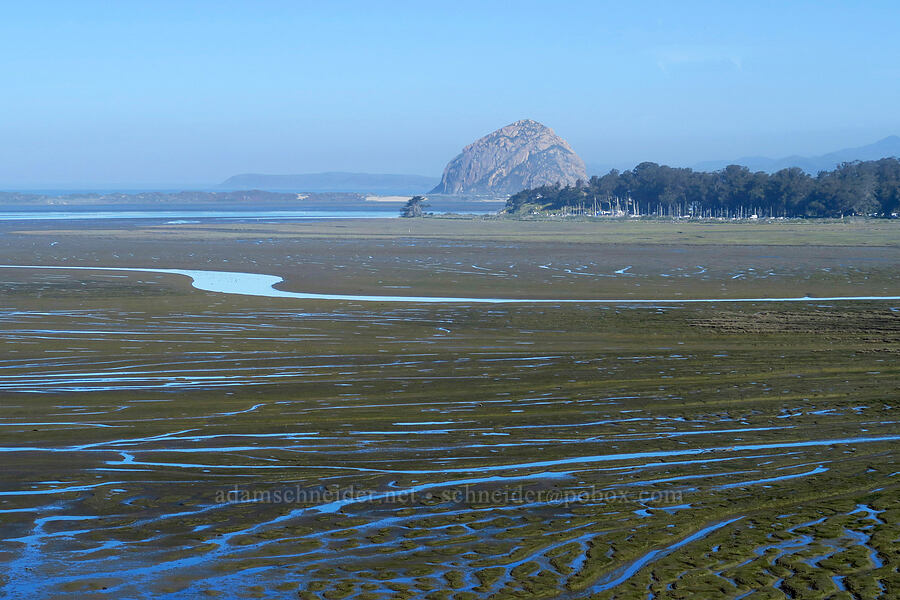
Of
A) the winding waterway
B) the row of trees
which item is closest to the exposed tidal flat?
the winding waterway

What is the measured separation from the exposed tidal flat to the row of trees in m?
100

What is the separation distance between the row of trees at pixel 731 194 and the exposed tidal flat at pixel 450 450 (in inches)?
3950

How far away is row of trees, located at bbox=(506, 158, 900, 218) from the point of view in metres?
121

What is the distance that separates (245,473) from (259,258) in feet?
132

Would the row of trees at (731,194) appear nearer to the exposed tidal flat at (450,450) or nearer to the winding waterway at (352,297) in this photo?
the winding waterway at (352,297)

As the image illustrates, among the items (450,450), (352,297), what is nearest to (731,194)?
(352,297)

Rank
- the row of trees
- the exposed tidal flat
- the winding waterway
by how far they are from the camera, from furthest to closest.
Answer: the row of trees, the winding waterway, the exposed tidal flat

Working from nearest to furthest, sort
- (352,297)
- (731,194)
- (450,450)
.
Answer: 1. (450,450)
2. (352,297)
3. (731,194)

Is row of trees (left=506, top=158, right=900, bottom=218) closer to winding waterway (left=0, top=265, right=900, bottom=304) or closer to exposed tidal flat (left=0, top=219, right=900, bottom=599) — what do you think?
winding waterway (left=0, top=265, right=900, bottom=304)

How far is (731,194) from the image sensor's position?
459ft

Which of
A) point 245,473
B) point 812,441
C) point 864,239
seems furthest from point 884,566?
point 864,239

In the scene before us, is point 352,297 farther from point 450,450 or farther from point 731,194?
point 731,194

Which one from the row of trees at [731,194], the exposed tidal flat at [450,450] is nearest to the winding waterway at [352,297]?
the exposed tidal flat at [450,450]

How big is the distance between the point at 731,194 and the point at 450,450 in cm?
13476
